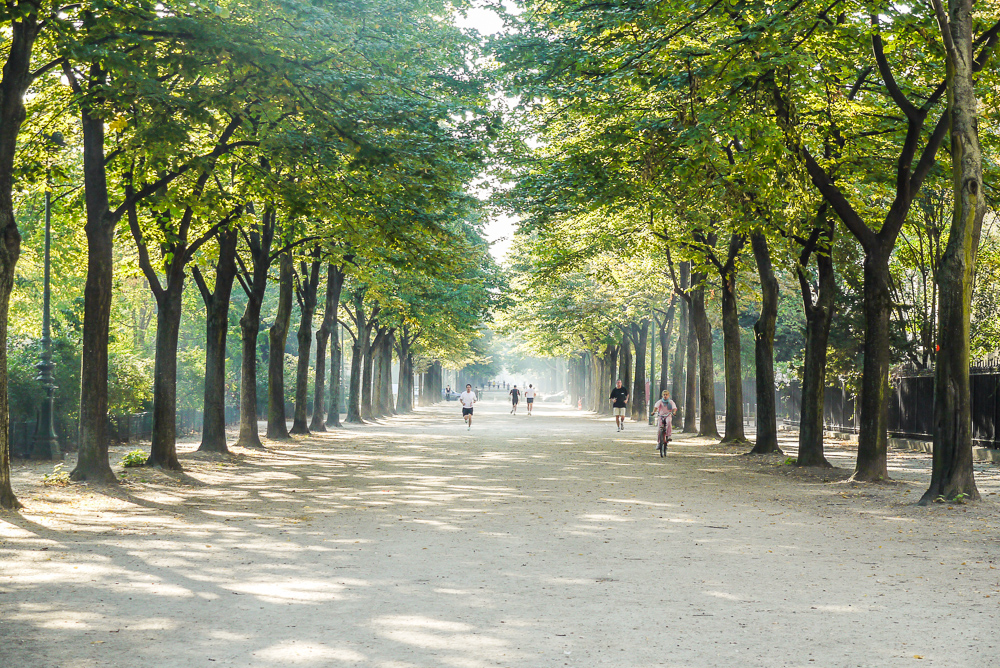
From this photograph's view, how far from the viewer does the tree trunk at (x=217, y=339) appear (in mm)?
20594

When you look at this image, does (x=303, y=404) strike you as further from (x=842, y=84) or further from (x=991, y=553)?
(x=991, y=553)

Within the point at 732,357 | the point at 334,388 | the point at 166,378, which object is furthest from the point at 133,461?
the point at 334,388

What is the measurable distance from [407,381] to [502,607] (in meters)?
56.6

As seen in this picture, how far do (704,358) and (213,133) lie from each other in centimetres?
1735

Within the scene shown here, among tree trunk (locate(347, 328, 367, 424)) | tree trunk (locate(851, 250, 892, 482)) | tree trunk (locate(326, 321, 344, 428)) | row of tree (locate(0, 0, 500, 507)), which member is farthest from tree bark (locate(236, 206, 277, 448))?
tree trunk (locate(347, 328, 367, 424))

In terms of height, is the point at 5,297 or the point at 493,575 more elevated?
the point at 5,297

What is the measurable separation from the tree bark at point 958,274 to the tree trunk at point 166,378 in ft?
40.4

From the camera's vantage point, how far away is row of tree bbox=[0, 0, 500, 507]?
12570 millimetres

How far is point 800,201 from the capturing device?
18.4 metres

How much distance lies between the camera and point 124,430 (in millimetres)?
24219

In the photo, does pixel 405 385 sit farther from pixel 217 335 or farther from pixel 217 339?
pixel 217 335

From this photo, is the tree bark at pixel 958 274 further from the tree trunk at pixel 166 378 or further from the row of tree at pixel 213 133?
the tree trunk at pixel 166 378

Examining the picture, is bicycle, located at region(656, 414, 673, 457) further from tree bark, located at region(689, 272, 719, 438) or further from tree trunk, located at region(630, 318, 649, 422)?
tree trunk, located at region(630, 318, 649, 422)

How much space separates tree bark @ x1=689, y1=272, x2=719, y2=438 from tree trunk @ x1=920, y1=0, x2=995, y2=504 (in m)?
15.3
